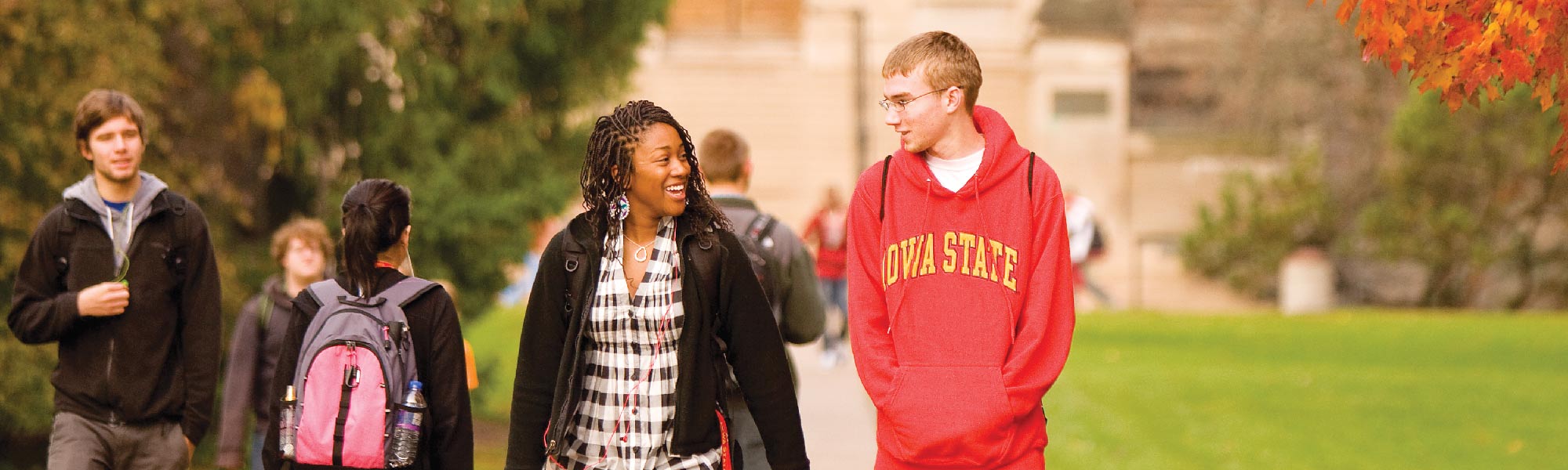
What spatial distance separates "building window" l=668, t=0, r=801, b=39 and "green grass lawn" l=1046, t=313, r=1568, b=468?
21070 mm

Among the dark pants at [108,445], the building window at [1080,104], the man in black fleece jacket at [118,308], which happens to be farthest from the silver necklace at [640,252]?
the building window at [1080,104]

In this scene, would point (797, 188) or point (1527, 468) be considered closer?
point (1527, 468)

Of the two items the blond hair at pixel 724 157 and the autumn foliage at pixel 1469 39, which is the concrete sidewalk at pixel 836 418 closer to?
the blond hair at pixel 724 157

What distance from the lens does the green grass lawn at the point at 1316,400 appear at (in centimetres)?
1167

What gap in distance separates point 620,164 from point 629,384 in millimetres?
534

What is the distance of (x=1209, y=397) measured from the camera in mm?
14812

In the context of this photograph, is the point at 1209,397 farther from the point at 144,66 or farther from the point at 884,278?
the point at 884,278

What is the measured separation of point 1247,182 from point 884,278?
3520 cm

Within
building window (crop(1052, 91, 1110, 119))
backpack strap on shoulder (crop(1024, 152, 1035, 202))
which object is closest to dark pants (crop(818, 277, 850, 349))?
backpack strap on shoulder (crop(1024, 152, 1035, 202))

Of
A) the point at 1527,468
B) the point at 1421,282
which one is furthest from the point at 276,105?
the point at 1421,282

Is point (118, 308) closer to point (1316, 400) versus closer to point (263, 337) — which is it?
point (263, 337)

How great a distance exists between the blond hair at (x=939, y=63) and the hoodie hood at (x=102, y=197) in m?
2.59

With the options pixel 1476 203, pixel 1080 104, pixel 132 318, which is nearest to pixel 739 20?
pixel 1080 104

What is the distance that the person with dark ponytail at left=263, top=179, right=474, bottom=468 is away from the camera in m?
4.70
